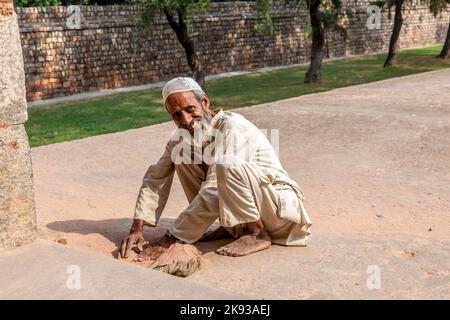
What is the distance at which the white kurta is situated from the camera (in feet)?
12.5

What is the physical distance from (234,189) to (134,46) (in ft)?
48.4

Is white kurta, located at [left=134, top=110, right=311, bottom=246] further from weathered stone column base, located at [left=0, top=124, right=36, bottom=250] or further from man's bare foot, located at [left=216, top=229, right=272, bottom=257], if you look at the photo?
weathered stone column base, located at [left=0, top=124, right=36, bottom=250]

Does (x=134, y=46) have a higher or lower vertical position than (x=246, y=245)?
lower

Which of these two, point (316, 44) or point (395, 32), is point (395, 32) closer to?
point (395, 32)

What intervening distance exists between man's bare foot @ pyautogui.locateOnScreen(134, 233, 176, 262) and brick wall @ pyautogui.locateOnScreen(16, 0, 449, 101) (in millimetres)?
11961

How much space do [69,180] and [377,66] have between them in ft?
51.8

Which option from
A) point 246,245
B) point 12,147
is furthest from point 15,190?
point 246,245

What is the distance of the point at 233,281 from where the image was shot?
3539 mm

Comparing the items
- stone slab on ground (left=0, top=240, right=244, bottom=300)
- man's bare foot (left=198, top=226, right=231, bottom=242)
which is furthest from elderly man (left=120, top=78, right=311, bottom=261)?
stone slab on ground (left=0, top=240, right=244, bottom=300)

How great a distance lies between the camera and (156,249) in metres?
4.11

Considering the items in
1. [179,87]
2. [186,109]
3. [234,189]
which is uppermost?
[179,87]

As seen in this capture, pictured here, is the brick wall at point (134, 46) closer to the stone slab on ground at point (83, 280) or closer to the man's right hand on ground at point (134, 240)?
the man's right hand on ground at point (134, 240)

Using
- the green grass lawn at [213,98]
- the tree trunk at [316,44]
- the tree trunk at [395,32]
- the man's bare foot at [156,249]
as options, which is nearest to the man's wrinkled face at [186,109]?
the man's bare foot at [156,249]

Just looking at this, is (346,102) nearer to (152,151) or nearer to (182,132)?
(152,151)
